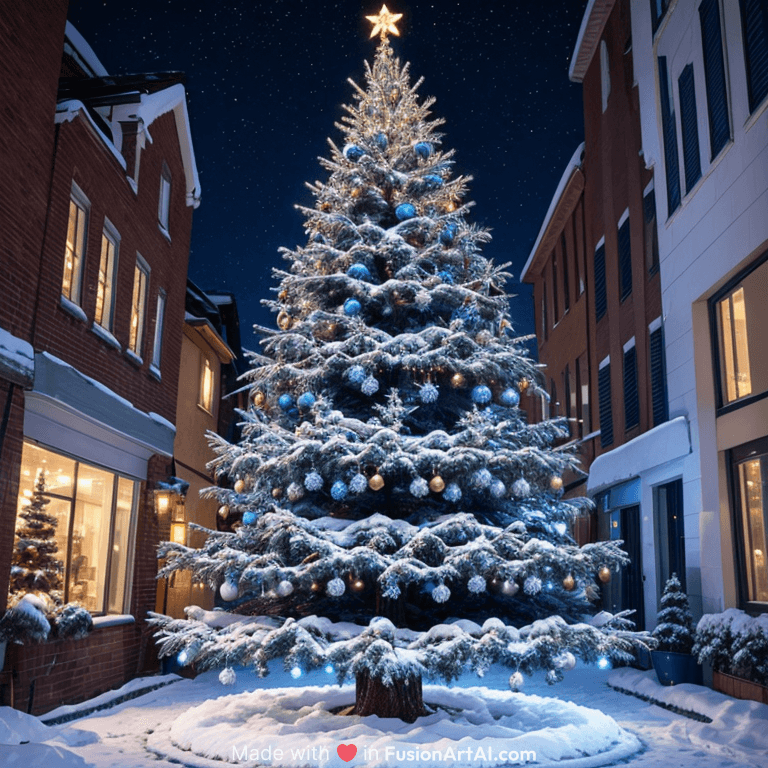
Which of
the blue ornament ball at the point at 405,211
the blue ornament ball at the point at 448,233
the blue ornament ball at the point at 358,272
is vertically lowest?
the blue ornament ball at the point at 358,272

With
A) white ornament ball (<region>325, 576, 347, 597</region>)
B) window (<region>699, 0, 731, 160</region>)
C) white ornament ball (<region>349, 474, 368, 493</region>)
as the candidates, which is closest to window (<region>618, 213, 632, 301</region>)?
window (<region>699, 0, 731, 160</region>)

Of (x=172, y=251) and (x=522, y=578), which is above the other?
(x=172, y=251)

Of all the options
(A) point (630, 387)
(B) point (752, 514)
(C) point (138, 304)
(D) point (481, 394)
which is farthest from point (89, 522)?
(A) point (630, 387)

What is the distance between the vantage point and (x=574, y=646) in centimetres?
791

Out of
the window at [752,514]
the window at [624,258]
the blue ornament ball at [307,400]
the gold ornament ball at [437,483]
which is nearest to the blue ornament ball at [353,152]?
the blue ornament ball at [307,400]

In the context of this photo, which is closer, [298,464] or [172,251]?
[298,464]

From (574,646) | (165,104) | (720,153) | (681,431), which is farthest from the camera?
(165,104)

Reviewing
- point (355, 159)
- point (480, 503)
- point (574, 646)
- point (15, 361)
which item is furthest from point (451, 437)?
point (15, 361)

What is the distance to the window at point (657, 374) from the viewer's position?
51.3ft

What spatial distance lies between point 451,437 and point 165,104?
895 centimetres

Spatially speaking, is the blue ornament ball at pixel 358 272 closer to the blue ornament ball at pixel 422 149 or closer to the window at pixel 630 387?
the blue ornament ball at pixel 422 149

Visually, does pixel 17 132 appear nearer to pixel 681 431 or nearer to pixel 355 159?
pixel 355 159

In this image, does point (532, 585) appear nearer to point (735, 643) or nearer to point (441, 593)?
point (441, 593)

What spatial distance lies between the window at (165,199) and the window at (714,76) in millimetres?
9418
